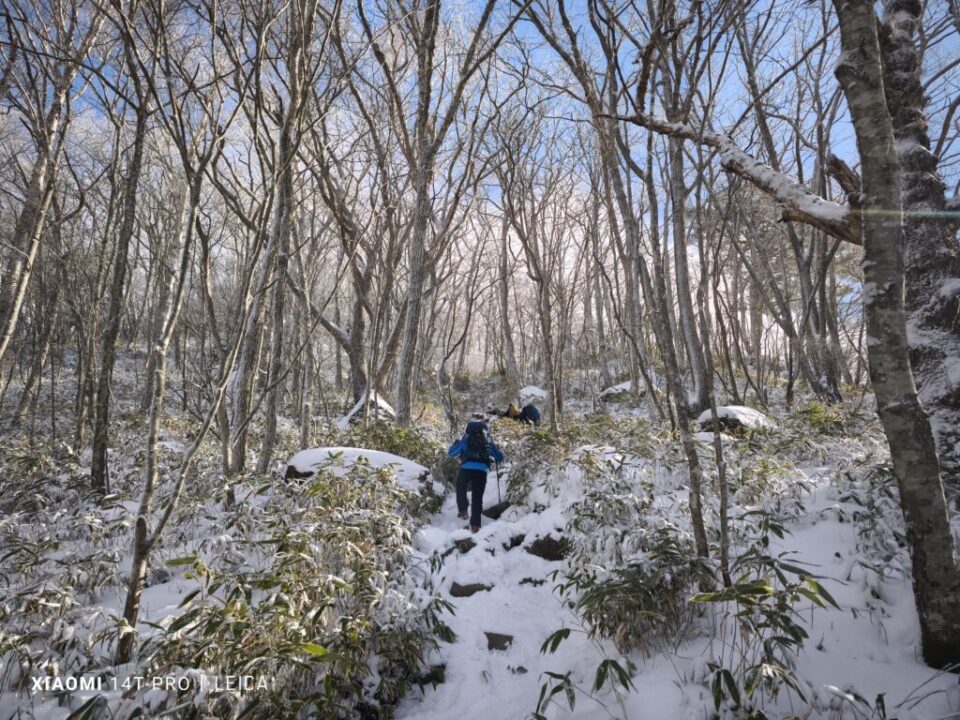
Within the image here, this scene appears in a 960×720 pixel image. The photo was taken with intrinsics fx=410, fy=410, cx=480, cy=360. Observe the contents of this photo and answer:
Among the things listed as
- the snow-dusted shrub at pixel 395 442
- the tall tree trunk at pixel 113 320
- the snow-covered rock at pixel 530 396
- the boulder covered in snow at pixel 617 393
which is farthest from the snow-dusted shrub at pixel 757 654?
Result: the boulder covered in snow at pixel 617 393

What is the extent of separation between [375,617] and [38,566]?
253 centimetres

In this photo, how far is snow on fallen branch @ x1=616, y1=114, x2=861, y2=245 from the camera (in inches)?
88.4

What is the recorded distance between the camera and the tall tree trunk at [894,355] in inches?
65.2

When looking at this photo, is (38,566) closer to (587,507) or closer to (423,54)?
(587,507)

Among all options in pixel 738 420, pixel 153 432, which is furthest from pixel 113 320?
pixel 738 420

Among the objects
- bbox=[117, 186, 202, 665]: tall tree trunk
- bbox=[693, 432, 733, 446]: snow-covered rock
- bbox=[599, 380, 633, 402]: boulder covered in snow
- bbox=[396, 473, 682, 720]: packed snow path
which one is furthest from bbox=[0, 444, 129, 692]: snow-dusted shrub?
bbox=[599, 380, 633, 402]: boulder covered in snow

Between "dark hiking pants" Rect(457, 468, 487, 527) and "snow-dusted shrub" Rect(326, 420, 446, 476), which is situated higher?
"snow-dusted shrub" Rect(326, 420, 446, 476)

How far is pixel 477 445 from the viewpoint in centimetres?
456

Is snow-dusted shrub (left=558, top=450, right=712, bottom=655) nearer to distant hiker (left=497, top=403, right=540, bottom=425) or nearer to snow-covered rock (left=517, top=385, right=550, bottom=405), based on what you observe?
distant hiker (left=497, top=403, right=540, bottom=425)

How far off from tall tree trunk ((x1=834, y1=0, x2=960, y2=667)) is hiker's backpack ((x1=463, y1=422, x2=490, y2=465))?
10.8ft

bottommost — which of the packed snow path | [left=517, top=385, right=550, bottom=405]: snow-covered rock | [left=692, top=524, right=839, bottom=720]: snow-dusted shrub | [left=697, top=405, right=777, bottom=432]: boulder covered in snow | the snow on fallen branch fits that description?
the packed snow path

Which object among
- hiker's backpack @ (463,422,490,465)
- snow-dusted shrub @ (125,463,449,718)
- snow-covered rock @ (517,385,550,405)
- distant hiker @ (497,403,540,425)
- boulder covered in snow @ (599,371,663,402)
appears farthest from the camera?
boulder covered in snow @ (599,371,663,402)

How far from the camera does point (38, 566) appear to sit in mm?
2889

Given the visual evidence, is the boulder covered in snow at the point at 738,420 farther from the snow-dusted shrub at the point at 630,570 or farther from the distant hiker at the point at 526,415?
the snow-dusted shrub at the point at 630,570
